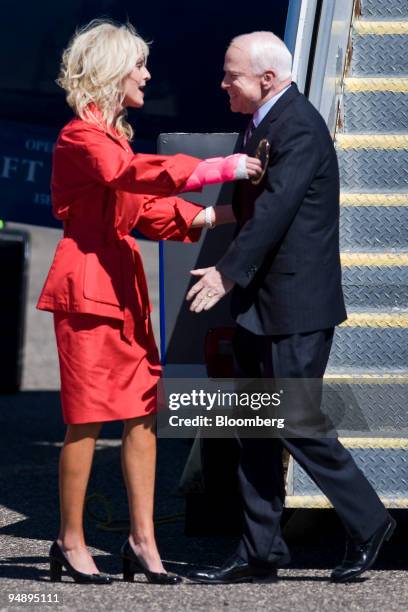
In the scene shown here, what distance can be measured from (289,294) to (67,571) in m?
1.24

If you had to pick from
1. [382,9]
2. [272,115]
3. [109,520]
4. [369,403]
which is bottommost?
[109,520]

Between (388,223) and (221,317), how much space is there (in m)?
0.76

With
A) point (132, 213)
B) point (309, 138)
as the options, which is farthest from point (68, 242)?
point (309, 138)

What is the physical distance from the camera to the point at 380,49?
5.70 meters

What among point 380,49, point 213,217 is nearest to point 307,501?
point 213,217

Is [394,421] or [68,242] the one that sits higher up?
[68,242]

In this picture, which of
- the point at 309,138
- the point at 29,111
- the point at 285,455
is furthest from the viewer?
the point at 29,111

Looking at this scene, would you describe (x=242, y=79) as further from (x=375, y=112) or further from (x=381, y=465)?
(x=381, y=465)

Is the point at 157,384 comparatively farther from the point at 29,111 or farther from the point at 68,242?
the point at 29,111

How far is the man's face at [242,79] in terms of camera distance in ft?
15.0

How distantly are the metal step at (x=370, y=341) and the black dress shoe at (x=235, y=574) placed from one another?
0.81 meters

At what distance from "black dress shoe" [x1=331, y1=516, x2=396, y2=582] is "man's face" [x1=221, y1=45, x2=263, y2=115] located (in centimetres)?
150

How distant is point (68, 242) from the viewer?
4711 millimetres

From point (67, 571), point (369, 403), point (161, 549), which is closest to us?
point (67, 571)
